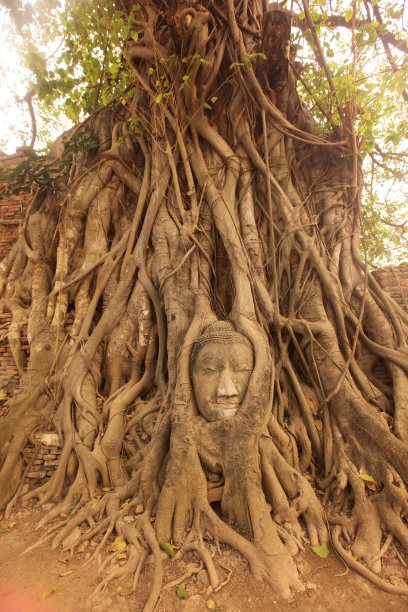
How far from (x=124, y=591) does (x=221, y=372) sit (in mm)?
1449

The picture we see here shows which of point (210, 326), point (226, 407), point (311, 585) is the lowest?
point (311, 585)

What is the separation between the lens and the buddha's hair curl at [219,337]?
2764 millimetres

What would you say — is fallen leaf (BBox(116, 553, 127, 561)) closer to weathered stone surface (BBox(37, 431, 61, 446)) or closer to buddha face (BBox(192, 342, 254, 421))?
buddha face (BBox(192, 342, 254, 421))

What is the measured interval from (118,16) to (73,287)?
2.87 m

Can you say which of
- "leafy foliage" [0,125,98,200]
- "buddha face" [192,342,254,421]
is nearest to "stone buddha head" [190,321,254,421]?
"buddha face" [192,342,254,421]

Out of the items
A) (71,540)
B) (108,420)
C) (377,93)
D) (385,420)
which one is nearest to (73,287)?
(108,420)

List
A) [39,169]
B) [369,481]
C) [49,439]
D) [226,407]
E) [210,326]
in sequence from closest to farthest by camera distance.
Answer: [369,481] < [226,407] < [210,326] < [49,439] < [39,169]

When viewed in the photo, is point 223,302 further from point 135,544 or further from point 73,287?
point 135,544

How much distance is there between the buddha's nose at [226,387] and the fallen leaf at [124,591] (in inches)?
49.9

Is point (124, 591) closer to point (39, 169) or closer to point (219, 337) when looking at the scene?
point (219, 337)

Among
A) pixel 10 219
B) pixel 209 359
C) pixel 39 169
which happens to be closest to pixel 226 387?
pixel 209 359

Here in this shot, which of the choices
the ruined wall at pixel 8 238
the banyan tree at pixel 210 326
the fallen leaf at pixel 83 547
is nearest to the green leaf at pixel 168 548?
the banyan tree at pixel 210 326

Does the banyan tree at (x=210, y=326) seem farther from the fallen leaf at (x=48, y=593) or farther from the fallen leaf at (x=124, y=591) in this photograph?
the fallen leaf at (x=48, y=593)

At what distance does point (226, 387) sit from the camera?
2561mm
